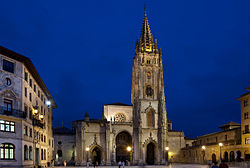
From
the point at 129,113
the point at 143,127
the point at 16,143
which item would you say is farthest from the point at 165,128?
the point at 16,143

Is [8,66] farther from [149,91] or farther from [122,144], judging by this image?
[149,91]

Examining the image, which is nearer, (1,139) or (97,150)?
(1,139)

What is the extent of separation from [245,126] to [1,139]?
42796 mm

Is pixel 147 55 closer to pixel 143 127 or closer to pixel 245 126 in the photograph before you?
pixel 143 127

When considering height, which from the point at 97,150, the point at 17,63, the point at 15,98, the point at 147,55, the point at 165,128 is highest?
the point at 147,55

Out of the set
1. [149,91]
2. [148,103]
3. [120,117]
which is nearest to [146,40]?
[149,91]

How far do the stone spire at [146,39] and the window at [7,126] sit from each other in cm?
5652

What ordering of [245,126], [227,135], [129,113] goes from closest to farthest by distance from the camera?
1. [245,126]
2. [227,135]
3. [129,113]

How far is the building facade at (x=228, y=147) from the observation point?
5394 centimetres

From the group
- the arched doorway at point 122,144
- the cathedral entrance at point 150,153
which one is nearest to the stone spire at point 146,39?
the arched doorway at point 122,144

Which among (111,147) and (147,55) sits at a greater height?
(147,55)

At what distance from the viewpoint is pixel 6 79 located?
3228 cm

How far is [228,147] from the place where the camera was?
56969 millimetres

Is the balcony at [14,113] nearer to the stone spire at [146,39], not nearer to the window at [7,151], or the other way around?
the window at [7,151]
